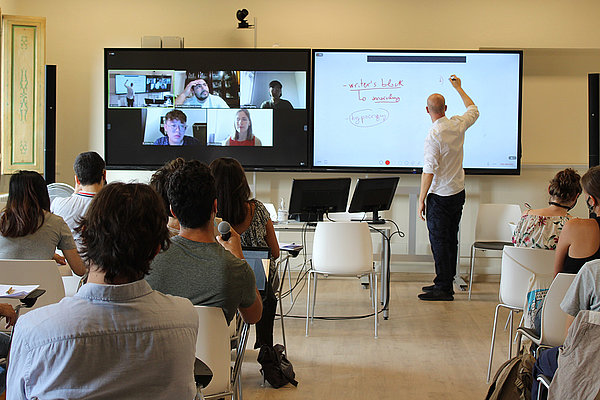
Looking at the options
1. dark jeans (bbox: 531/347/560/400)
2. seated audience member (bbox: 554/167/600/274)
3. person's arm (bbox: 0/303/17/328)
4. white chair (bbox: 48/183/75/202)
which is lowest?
dark jeans (bbox: 531/347/560/400)

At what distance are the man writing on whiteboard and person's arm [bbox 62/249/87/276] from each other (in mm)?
3315

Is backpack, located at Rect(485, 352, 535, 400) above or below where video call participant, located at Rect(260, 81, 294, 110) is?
below

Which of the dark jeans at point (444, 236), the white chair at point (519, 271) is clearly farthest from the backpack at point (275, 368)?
the dark jeans at point (444, 236)

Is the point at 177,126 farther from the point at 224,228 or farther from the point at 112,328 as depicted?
the point at 112,328

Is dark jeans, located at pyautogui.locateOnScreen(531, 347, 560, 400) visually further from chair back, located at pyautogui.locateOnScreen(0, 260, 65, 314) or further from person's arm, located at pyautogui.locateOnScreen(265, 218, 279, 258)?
chair back, located at pyautogui.locateOnScreen(0, 260, 65, 314)

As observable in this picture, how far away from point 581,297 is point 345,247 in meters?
2.50

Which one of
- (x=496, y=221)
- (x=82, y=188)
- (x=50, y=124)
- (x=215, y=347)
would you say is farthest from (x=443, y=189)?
(x=215, y=347)

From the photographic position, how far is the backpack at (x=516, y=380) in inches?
112

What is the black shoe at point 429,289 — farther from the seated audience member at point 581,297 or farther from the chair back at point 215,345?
the chair back at point 215,345

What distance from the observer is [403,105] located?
6.99 metres

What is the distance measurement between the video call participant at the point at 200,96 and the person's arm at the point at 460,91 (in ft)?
7.52

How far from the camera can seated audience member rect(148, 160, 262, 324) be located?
2307 mm

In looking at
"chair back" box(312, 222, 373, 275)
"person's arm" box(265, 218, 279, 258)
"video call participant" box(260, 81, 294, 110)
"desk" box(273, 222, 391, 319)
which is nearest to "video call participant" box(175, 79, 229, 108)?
"video call participant" box(260, 81, 294, 110)

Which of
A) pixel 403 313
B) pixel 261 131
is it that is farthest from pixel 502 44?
pixel 403 313
